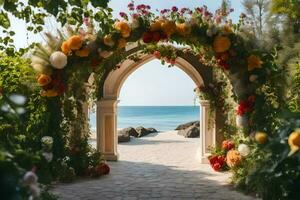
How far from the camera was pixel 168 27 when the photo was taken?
6836 millimetres

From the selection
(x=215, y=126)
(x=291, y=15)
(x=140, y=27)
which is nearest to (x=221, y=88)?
(x=215, y=126)

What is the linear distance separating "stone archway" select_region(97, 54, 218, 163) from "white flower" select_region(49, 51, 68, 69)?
471 cm

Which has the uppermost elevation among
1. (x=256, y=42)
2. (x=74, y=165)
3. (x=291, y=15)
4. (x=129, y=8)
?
(x=291, y=15)

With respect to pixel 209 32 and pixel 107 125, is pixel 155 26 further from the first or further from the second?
pixel 107 125

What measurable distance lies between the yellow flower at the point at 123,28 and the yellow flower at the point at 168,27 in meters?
0.54

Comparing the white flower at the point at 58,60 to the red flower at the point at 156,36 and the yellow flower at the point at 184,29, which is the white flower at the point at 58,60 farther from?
the yellow flower at the point at 184,29

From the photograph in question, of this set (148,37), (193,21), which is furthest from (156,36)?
(193,21)

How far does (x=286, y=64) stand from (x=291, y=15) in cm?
991

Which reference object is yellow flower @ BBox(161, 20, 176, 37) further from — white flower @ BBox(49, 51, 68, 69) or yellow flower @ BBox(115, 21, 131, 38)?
white flower @ BBox(49, 51, 68, 69)

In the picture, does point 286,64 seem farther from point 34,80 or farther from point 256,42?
point 34,80

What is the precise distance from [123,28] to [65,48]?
0.91 m

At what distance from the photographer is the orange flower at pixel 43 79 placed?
21.1ft

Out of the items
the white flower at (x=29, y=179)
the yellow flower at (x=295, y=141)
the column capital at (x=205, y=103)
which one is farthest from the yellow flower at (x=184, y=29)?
the white flower at (x=29, y=179)

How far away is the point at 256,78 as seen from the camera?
6.75 m
